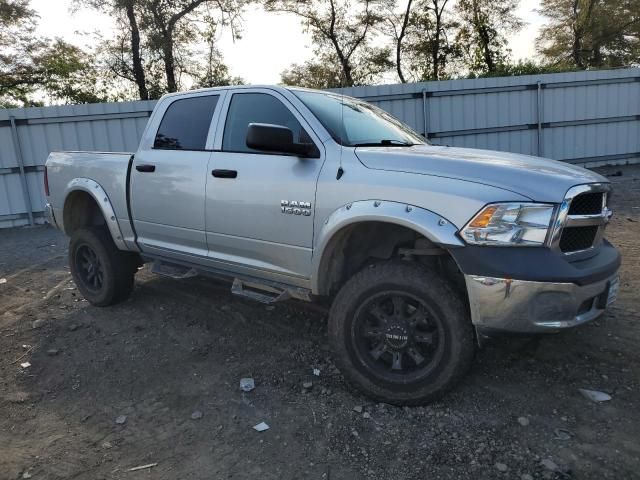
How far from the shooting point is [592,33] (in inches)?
1105

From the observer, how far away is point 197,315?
16.0 feet

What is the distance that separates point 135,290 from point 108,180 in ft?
4.62

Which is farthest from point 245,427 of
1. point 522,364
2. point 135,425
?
point 522,364

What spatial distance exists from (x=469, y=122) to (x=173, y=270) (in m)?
9.21

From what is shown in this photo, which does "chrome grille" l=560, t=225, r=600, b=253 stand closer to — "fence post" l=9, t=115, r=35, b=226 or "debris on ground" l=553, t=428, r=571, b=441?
"debris on ground" l=553, t=428, r=571, b=441

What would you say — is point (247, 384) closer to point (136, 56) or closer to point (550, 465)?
point (550, 465)

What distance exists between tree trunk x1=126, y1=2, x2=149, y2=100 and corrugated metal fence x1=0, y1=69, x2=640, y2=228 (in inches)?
426

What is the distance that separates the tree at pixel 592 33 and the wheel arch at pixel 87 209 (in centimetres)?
2730

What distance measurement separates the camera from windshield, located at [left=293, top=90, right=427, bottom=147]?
3568 millimetres

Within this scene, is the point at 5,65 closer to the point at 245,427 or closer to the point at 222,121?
the point at 222,121

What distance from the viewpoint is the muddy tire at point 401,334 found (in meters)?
2.94

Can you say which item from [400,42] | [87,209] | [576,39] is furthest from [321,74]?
[87,209]

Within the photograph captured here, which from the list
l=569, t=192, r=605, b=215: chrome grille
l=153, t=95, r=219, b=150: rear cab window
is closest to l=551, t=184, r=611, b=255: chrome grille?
l=569, t=192, r=605, b=215: chrome grille

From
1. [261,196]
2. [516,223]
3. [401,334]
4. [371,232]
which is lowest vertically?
[401,334]
